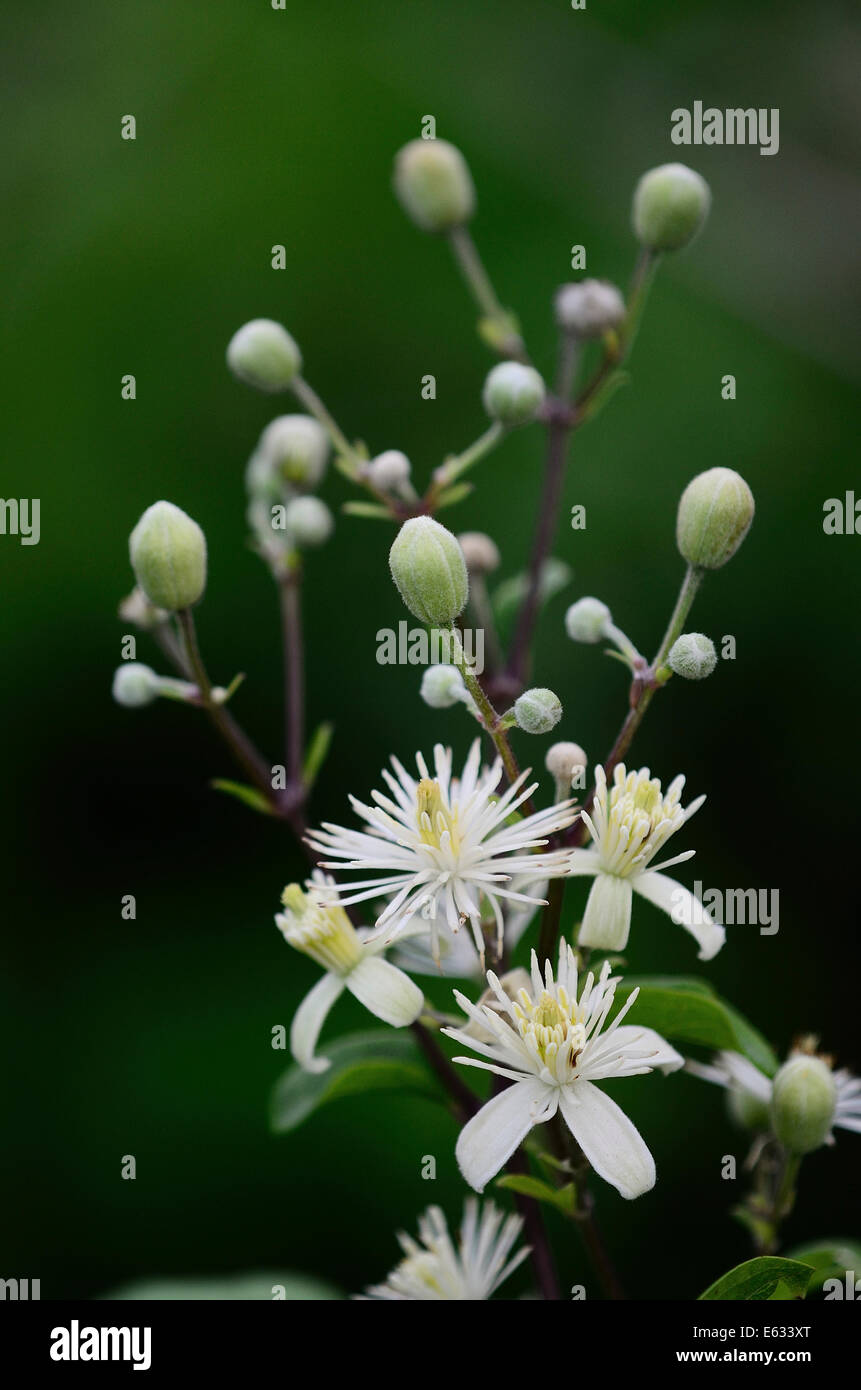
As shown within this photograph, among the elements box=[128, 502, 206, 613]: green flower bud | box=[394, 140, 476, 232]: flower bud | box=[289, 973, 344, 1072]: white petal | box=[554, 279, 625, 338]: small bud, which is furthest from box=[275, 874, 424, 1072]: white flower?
box=[394, 140, 476, 232]: flower bud

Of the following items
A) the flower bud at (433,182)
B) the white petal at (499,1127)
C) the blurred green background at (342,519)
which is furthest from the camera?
the blurred green background at (342,519)

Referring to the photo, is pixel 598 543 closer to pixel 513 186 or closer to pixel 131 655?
pixel 513 186

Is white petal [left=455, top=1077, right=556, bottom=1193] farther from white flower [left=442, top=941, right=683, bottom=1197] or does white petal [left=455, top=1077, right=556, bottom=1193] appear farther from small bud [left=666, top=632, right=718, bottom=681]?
small bud [left=666, top=632, right=718, bottom=681]

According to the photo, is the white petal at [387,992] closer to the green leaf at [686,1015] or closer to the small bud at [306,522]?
the green leaf at [686,1015]

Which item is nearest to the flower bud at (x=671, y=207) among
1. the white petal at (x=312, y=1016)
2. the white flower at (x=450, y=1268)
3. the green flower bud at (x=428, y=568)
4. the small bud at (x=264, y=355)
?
the small bud at (x=264, y=355)

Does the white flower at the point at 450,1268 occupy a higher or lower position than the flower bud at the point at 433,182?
lower

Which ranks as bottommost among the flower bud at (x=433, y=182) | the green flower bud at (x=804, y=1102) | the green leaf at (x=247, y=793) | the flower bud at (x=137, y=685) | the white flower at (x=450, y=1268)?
the white flower at (x=450, y=1268)
